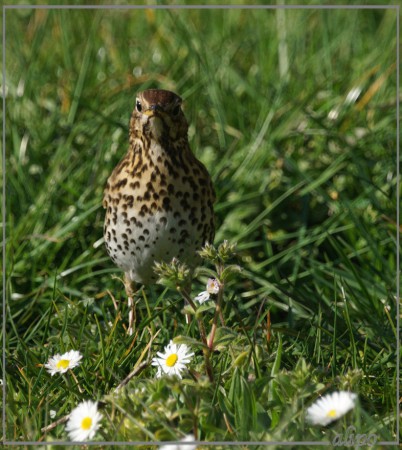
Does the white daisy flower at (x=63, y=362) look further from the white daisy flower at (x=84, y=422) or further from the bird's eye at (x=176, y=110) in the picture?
the bird's eye at (x=176, y=110)

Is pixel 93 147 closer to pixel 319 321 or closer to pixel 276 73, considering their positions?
pixel 276 73

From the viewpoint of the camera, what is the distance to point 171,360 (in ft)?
8.59

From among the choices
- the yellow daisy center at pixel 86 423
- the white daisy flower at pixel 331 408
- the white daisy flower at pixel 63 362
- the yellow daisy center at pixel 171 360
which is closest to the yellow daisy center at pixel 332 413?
the white daisy flower at pixel 331 408

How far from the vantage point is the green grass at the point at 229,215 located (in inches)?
98.6

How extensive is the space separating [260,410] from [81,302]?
83cm

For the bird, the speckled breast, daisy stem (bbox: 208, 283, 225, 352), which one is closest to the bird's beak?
the bird

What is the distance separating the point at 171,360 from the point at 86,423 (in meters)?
0.32

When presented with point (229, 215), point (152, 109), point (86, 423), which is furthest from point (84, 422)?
point (229, 215)

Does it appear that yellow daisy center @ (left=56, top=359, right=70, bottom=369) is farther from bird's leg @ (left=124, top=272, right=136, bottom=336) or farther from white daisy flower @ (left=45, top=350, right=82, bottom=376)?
bird's leg @ (left=124, top=272, right=136, bottom=336)

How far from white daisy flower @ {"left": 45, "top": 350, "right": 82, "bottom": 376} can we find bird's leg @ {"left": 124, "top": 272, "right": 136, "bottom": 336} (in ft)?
0.67

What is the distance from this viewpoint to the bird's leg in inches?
114

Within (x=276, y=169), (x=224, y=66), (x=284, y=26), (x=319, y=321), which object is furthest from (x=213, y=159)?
(x=319, y=321)

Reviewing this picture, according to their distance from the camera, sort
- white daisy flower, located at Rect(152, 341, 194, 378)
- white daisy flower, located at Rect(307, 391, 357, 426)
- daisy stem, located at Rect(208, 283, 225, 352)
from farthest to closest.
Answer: white daisy flower, located at Rect(152, 341, 194, 378)
daisy stem, located at Rect(208, 283, 225, 352)
white daisy flower, located at Rect(307, 391, 357, 426)

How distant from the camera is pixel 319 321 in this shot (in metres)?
2.83
